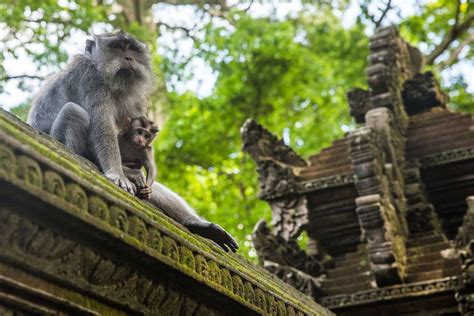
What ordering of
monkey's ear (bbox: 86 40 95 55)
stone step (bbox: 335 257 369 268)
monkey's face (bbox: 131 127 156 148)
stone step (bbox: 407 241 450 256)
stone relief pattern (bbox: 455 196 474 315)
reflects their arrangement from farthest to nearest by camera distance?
stone step (bbox: 335 257 369 268) → stone step (bbox: 407 241 450 256) → stone relief pattern (bbox: 455 196 474 315) → monkey's ear (bbox: 86 40 95 55) → monkey's face (bbox: 131 127 156 148)

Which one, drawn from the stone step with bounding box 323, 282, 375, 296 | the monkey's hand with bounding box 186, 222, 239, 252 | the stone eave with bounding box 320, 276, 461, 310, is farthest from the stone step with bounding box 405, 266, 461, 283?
the monkey's hand with bounding box 186, 222, 239, 252

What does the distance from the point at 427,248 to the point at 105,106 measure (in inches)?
239

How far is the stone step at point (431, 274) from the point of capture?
11602 mm

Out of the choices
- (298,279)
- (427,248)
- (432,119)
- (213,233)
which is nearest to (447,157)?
(432,119)

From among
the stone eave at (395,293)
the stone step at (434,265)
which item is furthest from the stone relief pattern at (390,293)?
the stone step at (434,265)

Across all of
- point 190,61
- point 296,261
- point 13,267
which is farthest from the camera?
point 190,61

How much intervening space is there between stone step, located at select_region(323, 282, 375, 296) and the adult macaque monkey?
15.8 feet

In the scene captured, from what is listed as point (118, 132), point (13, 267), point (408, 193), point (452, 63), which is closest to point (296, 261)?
point (408, 193)

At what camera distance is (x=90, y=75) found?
7.76 metres

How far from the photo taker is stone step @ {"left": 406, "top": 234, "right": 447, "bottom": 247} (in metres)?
12.5

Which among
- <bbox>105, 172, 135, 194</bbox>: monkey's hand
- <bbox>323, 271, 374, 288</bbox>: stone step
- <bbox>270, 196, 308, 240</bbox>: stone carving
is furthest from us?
<bbox>270, 196, 308, 240</bbox>: stone carving

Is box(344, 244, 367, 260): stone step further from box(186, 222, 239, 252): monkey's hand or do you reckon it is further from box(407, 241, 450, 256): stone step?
box(186, 222, 239, 252): monkey's hand

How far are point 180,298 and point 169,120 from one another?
21480 millimetres

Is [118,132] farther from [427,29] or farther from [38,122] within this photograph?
[427,29]
